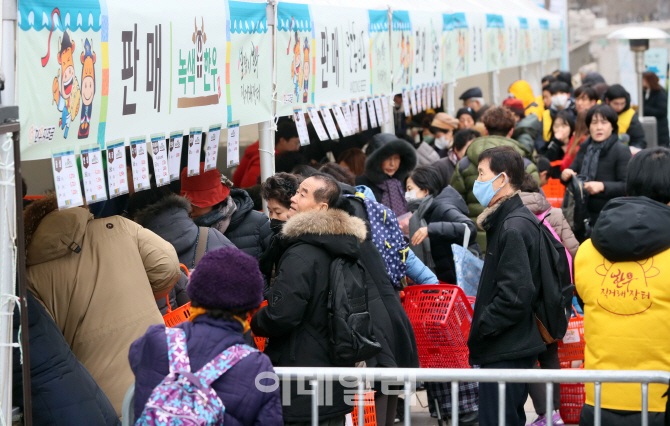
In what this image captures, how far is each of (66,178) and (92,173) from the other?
0.21 metres

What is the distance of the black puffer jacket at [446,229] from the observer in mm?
5230

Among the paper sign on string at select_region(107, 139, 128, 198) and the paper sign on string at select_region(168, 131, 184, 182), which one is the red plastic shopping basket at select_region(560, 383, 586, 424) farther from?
the paper sign on string at select_region(107, 139, 128, 198)

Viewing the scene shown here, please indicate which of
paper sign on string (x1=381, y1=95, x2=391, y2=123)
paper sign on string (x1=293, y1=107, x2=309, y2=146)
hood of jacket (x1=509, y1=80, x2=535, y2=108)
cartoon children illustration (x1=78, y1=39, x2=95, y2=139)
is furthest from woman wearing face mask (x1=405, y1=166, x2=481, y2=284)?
hood of jacket (x1=509, y1=80, x2=535, y2=108)

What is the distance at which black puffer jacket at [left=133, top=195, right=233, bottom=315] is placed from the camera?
4.07 m

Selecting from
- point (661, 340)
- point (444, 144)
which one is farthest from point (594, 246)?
point (444, 144)

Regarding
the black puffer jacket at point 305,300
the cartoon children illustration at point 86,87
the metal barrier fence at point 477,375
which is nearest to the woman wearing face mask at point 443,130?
the black puffer jacket at point 305,300

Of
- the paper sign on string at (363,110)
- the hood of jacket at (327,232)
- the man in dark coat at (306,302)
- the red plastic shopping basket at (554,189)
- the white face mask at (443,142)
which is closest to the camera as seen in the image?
the man in dark coat at (306,302)

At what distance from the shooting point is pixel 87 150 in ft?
10.2

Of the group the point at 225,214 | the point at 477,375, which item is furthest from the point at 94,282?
the point at 477,375

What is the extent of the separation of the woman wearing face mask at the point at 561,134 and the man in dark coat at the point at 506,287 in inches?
230

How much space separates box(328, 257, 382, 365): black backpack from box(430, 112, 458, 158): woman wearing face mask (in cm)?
573

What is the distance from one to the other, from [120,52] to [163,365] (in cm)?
154

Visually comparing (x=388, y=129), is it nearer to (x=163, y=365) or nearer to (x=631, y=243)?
(x=631, y=243)

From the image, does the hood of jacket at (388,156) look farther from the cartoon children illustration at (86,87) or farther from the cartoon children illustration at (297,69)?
the cartoon children illustration at (86,87)
